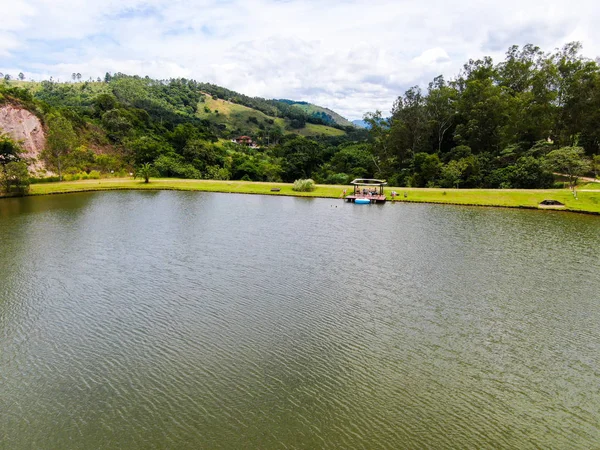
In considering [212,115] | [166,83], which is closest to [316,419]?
[212,115]

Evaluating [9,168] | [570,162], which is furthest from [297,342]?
[9,168]

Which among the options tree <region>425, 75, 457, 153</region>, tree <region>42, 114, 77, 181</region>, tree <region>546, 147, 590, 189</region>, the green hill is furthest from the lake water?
the green hill

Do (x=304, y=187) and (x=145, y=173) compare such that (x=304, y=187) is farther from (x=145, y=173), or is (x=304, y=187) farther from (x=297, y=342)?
(x=297, y=342)

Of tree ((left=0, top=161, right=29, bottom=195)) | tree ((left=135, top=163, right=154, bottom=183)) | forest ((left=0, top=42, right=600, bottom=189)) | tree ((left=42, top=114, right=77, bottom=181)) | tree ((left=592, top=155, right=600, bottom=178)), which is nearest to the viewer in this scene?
tree ((left=0, top=161, right=29, bottom=195))

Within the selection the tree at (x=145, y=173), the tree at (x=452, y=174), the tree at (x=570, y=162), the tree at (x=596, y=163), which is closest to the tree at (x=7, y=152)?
the tree at (x=145, y=173)

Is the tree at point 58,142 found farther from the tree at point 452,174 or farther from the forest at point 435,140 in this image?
the tree at point 452,174

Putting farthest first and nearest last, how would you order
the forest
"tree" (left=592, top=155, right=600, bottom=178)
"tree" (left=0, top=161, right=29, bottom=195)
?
the forest → "tree" (left=592, top=155, right=600, bottom=178) → "tree" (left=0, top=161, right=29, bottom=195)

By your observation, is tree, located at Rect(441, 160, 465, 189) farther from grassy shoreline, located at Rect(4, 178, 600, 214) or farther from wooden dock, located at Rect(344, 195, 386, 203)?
wooden dock, located at Rect(344, 195, 386, 203)
